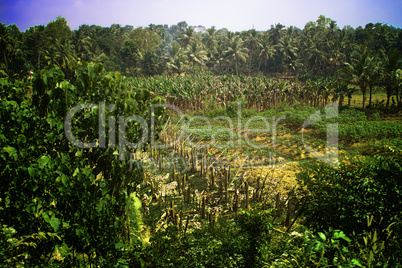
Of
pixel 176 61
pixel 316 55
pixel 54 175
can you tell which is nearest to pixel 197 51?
pixel 176 61

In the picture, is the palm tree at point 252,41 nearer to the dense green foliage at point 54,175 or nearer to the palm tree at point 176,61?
the palm tree at point 176,61

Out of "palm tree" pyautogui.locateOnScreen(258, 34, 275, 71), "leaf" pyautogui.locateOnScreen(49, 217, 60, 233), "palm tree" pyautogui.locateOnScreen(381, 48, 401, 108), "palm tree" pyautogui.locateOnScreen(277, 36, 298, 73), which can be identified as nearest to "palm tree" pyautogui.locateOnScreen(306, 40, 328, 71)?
"palm tree" pyautogui.locateOnScreen(277, 36, 298, 73)

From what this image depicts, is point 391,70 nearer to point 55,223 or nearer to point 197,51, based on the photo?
point 55,223

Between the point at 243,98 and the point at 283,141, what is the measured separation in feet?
26.8

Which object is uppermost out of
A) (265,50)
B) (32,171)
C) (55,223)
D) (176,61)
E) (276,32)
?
(276,32)

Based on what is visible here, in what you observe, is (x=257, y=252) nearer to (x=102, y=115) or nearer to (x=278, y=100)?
(x=102, y=115)

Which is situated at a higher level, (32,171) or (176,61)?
(176,61)

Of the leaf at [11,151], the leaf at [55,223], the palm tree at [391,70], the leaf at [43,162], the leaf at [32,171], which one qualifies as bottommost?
the leaf at [55,223]

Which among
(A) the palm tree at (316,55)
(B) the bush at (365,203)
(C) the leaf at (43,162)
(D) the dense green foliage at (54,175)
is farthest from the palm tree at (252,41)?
(C) the leaf at (43,162)

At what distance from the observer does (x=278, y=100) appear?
70.7ft

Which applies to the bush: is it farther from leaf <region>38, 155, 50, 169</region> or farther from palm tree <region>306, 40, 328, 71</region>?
palm tree <region>306, 40, 328, 71</region>

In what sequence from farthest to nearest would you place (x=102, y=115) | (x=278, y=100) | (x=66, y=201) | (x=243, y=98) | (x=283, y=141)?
(x=278, y=100), (x=243, y=98), (x=283, y=141), (x=102, y=115), (x=66, y=201)

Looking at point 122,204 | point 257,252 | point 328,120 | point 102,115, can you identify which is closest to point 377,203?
point 257,252

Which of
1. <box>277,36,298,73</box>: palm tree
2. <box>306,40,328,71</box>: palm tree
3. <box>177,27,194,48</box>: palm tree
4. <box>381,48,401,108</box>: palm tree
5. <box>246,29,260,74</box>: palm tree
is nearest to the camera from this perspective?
<box>381,48,401,108</box>: palm tree
